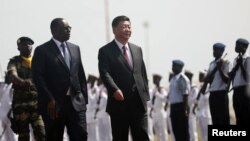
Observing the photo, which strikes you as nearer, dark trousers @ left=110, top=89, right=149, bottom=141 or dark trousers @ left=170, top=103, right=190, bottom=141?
dark trousers @ left=110, top=89, right=149, bottom=141

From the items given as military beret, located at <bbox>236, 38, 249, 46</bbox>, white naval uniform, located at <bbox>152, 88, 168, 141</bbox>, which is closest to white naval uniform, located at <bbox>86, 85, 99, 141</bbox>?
white naval uniform, located at <bbox>152, 88, 168, 141</bbox>

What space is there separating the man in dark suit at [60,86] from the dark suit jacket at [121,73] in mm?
362

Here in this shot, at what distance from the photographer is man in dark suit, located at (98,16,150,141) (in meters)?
10.9

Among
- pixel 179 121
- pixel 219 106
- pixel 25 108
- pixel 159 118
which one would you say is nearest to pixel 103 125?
pixel 159 118

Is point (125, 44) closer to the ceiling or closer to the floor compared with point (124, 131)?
closer to the ceiling

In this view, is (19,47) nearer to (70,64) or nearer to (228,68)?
(70,64)

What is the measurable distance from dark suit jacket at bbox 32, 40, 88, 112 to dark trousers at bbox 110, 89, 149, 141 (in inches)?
21.6

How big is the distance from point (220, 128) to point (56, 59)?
2.41 metres


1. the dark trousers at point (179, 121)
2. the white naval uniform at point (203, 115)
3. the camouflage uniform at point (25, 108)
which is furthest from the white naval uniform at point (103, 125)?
the camouflage uniform at point (25, 108)

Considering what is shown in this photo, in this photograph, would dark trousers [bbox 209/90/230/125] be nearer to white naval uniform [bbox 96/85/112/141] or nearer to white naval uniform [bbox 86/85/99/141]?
white naval uniform [bbox 86/85/99/141]

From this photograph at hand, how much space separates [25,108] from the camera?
41.6ft

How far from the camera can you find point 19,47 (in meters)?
12.6

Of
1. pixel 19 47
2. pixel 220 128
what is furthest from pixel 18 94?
pixel 220 128

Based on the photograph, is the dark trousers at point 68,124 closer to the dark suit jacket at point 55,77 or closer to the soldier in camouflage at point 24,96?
the dark suit jacket at point 55,77
